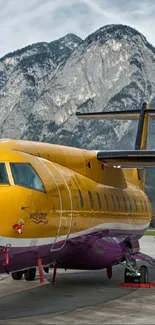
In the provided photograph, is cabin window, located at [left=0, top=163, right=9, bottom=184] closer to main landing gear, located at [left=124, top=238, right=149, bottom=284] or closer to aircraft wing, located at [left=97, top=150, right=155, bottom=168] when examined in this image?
aircraft wing, located at [left=97, top=150, right=155, bottom=168]

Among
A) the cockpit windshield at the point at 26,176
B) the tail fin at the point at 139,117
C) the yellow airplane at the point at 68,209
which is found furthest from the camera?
the tail fin at the point at 139,117

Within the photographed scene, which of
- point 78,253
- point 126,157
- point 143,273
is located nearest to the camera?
point 78,253

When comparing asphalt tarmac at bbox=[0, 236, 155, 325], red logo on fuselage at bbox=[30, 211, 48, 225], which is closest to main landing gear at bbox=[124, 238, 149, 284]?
asphalt tarmac at bbox=[0, 236, 155, 325]

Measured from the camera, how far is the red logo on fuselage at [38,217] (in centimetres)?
908

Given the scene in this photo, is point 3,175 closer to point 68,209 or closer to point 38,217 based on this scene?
point 38,217

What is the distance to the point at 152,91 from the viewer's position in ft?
655

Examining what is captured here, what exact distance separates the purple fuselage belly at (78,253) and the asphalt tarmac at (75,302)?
2.25 feet

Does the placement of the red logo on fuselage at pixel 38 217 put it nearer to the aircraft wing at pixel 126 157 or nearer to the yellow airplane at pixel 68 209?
the yellow airplane at pixel 68 209

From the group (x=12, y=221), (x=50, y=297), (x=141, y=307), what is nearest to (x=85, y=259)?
(x=50, y=297)

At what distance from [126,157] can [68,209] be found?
3091mm

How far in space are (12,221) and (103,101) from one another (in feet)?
617

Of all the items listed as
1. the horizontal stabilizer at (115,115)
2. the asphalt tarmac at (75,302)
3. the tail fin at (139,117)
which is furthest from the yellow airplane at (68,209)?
the horizontal stabilizer at (115,115)

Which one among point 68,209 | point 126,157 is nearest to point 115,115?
point 126,157

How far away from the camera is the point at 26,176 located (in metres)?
9.43
